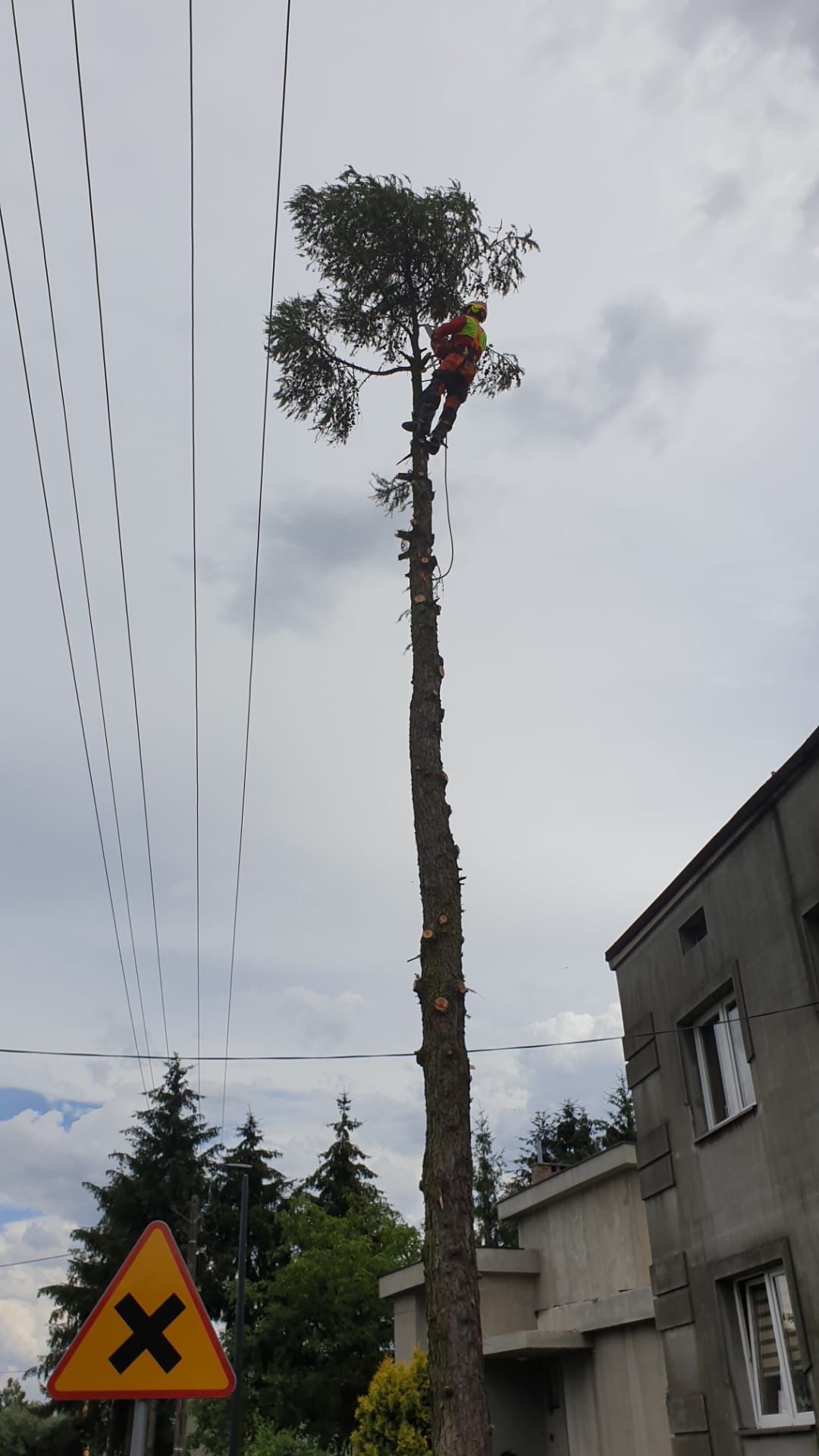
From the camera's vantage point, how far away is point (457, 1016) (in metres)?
7.49

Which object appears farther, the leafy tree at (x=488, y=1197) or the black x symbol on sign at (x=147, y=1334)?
the leafy tree at (x=488, y=1197)

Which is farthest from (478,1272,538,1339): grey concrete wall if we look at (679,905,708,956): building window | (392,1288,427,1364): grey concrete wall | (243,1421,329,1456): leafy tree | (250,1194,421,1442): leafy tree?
(250,1194,421,1442): leafy tree

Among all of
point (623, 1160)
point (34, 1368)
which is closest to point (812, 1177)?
point (623, 1160)

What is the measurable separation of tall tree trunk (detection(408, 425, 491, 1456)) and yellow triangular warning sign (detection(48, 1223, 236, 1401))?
2.00 meters

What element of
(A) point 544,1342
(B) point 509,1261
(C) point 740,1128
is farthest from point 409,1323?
(C) point 740,1128

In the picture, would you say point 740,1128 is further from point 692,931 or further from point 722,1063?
point 692,931

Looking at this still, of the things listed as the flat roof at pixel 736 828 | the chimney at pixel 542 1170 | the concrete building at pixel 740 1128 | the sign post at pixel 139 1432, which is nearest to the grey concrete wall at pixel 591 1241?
the chimney at pixel 542 1170

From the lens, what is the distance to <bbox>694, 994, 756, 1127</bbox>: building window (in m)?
9.96

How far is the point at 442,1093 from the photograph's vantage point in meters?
7.18

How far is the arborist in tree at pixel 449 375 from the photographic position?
34.4ft

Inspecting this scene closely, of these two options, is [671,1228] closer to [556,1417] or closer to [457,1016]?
[457,1016]

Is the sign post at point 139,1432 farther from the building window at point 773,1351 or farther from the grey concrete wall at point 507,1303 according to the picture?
the grey concrete wall at point 507,1303

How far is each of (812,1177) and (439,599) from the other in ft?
18.4

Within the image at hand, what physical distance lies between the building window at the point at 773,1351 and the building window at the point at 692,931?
3.04 meters
